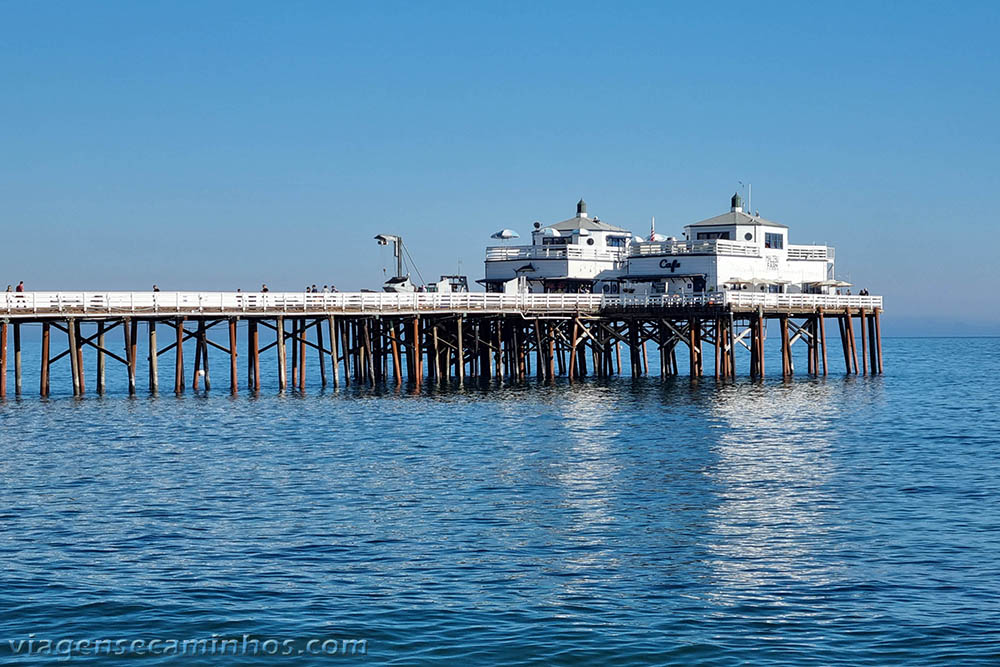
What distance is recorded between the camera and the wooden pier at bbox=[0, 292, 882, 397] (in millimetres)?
55969

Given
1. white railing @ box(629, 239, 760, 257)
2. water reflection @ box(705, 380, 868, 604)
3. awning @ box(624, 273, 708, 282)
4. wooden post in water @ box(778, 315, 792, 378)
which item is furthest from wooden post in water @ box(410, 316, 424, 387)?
wooden post in water @ box(778, 315, 792, 378)

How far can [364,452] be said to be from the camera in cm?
3978

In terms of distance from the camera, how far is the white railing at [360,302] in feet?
178

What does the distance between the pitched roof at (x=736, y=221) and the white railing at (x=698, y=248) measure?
5.96ft

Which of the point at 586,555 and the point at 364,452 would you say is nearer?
the point at 586,555

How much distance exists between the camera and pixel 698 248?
236ft

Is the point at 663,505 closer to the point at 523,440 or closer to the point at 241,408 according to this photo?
the point at 523,440

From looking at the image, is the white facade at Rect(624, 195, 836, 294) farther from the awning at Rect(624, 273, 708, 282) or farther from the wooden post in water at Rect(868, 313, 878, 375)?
the wooden post in water at Rect(868, 313, 878, 375)

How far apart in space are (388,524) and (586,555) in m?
4.98

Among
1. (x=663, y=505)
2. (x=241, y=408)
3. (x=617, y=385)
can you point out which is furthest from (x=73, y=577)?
(x=617, y=385)

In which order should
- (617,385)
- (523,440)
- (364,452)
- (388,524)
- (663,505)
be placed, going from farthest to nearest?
(617,385) → (523,440) → (364,452) → (663,505) → (388,524)

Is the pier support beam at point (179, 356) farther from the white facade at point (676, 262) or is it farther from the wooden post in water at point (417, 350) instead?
the white facade at point (676, 262)

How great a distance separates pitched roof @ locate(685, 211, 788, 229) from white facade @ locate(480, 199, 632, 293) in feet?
17.2
